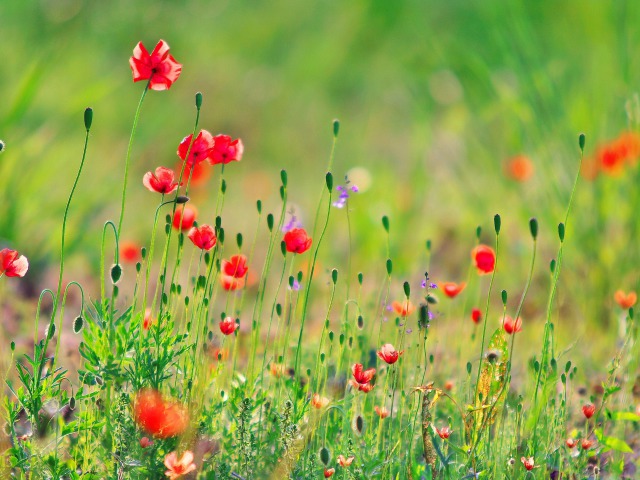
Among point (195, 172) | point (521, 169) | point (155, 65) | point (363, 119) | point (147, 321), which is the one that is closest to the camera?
point (155, 65)

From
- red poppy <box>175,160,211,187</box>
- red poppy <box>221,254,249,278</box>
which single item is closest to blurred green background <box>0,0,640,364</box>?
red poppy <box>175,160,211,187</box>

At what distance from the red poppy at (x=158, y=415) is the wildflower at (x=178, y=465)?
2.5 inches

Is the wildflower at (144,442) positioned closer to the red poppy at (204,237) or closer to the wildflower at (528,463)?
the red poppy at (204,237)

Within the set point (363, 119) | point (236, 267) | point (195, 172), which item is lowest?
point (236, 267)

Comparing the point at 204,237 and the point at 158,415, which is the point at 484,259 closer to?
the point at 204,237

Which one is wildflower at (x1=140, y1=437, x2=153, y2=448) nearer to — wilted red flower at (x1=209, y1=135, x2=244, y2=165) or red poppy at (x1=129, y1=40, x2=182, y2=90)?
wilted red flower at (x1=209, y1=135, x2=244, y2=165)

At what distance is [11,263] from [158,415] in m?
0.44

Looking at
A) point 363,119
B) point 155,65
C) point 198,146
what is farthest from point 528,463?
point 363,119

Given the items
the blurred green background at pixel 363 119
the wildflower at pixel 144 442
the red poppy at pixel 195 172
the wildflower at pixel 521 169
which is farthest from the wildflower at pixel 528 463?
the wildflower at pixel 521 169

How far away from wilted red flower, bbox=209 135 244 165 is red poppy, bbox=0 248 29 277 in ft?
1.41

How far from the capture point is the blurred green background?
3324 millimetres

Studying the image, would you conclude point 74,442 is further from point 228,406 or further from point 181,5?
point 181,5

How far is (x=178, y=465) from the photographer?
1.59 meters

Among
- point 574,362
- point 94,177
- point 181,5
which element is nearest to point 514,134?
point 574,362
